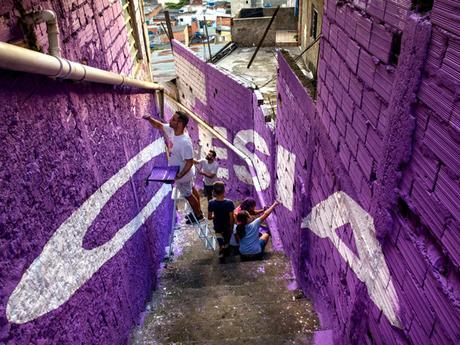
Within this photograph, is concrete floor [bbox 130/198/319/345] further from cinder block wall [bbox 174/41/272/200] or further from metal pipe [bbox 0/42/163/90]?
metal pipe [bbox 0/42/163/90]

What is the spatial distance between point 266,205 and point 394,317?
4875 millimetres

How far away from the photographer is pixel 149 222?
4391mm

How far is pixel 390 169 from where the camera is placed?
63.2 inches

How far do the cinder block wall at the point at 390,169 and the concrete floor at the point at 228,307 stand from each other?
70 centimetres

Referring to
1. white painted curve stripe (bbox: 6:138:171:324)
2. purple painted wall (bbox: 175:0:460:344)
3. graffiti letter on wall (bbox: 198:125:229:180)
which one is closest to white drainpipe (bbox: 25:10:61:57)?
white painted curve stripe (bbox: 6:138:171:324)

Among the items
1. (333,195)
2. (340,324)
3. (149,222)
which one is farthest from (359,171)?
(149,222)

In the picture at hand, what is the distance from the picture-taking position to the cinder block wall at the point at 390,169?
48.1 inches

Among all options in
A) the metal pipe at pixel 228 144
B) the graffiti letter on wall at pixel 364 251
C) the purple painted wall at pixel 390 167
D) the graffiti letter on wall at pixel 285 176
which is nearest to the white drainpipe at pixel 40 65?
the purple painted wall at pixel 390 167

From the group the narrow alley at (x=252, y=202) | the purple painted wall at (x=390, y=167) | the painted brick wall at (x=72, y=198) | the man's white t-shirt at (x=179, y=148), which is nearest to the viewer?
the purple painted wall at (x=390, y=167)

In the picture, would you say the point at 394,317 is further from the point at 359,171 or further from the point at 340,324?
the point at 340,324

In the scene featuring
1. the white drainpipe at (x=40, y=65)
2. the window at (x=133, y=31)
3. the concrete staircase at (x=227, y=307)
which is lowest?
A: the concrete staircase at (x=227, y=307)

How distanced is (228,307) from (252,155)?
3781 mm

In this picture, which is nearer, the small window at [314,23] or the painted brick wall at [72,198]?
the painted brick wall at [72,198]

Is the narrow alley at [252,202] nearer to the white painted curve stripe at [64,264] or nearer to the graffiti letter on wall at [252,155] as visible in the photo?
the white painted curve stripe at [64,264]
